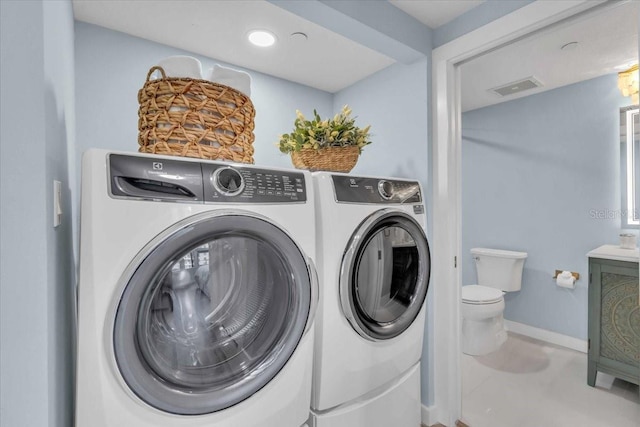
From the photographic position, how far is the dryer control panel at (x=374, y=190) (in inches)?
49.6

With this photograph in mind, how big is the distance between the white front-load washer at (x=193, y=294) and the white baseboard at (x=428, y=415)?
1.03 meters

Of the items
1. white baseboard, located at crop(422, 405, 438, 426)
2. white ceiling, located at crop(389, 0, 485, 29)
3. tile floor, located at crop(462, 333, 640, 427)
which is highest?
white ceiling, located at crop(389, 0, 485, 29)

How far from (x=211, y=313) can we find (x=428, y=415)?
4.84ft

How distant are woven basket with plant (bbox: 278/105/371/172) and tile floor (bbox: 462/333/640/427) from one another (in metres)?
1.65

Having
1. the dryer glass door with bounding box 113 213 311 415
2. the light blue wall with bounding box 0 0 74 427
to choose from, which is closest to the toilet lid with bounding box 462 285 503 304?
the dryer glass door with bounding box 113 213 311 415

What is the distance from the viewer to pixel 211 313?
100 cm

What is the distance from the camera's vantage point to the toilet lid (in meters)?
2.54

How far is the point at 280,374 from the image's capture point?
3.38 ft

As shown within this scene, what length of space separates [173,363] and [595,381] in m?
2.64

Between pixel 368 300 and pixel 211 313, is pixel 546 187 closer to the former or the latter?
pixel 368 300

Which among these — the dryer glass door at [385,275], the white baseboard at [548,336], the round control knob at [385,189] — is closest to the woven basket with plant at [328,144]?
the round control knob at [385,189]

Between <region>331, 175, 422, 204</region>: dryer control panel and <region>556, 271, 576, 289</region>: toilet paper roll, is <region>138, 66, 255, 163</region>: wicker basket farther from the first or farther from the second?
<region>556, 271, 576, 289</region>: toilet paper roll

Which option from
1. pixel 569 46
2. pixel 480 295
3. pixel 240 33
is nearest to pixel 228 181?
pixel 240 33

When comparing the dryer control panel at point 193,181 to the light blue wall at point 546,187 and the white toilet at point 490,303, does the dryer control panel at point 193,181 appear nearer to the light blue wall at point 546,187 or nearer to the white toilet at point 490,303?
the white toilet at point 490,303
